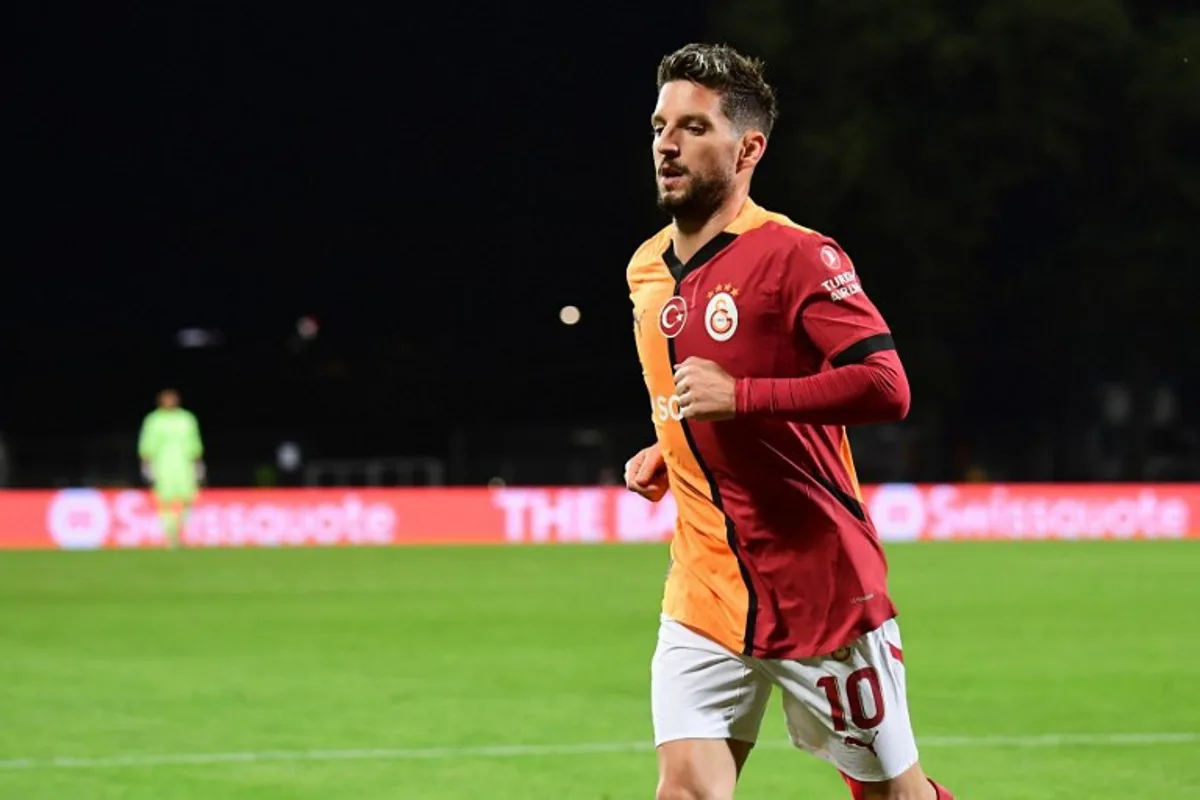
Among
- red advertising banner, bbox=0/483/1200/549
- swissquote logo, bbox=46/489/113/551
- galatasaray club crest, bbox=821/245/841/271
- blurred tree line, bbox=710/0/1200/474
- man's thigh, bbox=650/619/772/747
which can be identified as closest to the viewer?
galatasaray club crest, bbox=821/245/841/271

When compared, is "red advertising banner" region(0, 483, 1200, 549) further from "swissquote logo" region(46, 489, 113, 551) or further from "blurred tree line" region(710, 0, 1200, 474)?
"blurred tree line" region(710, 0, 1200, 474)

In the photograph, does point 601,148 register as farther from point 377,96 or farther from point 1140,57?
point 1140,57

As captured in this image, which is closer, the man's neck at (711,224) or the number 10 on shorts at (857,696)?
the number 10 on shorts at (857,696)

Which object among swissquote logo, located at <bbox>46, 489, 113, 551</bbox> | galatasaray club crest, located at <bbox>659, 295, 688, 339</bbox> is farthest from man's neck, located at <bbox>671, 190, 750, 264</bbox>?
swissquote logo, located at <bbox>46, 489, 113, 551</bbox>

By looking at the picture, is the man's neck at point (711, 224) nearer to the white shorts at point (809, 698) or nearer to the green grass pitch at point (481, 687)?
the white shorts at point (809, 698)

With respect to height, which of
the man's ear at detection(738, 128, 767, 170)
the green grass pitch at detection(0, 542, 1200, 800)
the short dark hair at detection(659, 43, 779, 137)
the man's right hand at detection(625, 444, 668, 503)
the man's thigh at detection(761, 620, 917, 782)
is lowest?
the green grass pitch at detection(0, 542, 1200, 800)

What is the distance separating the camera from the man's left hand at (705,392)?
448 cm

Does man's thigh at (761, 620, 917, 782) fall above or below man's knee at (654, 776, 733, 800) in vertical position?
above

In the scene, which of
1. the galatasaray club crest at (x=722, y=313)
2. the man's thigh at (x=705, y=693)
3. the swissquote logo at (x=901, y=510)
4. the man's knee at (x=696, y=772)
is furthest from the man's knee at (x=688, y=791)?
the swissquote logo at (x=901, y=510)

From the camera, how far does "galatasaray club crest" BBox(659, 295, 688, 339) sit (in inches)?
188

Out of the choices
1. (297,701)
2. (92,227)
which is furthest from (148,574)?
(92,227)

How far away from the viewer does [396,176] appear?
52969 mm

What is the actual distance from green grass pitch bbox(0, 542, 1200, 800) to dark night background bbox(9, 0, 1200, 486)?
19.1 meters

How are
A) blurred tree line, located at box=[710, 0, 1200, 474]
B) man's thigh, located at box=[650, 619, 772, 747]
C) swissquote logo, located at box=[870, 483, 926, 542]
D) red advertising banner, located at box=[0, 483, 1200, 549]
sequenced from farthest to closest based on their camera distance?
blurred tree line, located at box=[710, 0, 1200, 474], swissquote logo, located at box=[870, 483, 926, 542], red advertising banner, located at box=[0, 483, 1200, 549], man's thigh, located at box=[650, 619, 772, 747]
